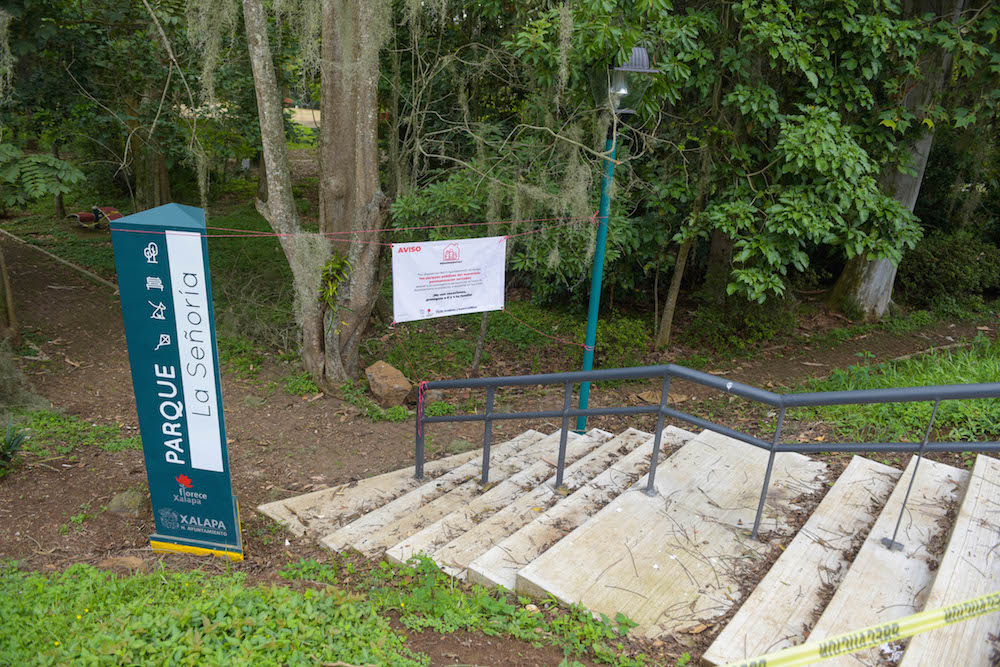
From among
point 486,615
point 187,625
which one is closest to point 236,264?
point 187,625

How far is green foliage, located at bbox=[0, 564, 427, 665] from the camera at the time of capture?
260 centimetres

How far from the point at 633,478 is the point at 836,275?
347 inches

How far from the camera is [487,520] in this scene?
3943mm

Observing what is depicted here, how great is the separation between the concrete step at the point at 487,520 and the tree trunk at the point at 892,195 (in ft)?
19.8

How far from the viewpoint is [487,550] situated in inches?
140

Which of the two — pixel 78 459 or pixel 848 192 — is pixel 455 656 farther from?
pixel 848 192

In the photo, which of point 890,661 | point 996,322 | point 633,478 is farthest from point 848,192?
point 996,322

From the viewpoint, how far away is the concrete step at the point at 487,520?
360cm

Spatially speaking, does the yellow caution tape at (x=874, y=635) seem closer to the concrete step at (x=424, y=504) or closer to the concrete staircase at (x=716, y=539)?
the concrete staircase at (x=716, y=539)

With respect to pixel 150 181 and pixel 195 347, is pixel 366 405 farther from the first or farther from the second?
pixel 150 181

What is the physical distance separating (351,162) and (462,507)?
4.35 m

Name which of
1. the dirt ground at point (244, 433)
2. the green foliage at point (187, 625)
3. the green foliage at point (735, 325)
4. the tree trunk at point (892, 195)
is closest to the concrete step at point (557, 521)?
the dirt ground at point (244, 433)

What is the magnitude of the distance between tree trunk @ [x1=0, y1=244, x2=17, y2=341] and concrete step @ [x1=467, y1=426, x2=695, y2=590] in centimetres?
671

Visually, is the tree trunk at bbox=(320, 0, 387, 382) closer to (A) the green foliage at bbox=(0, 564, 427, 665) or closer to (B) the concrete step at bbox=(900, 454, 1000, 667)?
(A) the green foliage at bbox=(0, 564, 427, 665)
